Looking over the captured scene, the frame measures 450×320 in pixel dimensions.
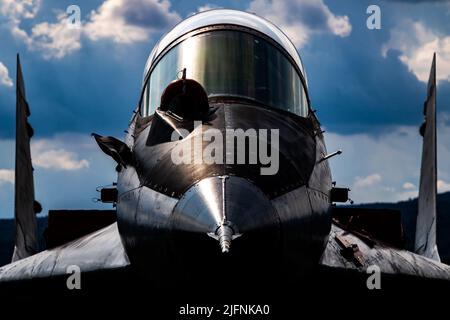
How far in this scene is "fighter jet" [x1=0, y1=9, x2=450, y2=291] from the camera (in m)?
7.69

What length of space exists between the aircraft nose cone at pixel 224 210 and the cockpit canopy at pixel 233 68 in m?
2.35

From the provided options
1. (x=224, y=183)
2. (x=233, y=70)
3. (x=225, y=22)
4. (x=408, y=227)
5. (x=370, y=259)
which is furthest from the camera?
(x=408, y=227)

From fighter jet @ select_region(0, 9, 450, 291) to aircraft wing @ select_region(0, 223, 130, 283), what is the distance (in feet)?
0.08

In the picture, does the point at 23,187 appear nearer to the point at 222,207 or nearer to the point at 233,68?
the point at 233,68

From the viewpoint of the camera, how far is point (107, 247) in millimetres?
10781

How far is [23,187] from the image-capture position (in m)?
15.3

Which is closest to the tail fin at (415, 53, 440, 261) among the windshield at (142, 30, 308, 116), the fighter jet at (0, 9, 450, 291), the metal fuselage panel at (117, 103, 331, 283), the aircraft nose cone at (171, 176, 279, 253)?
the fighter jet at (0, 9, 450, 291)

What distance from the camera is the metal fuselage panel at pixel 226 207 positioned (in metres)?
7.57

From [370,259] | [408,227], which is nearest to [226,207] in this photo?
[370,259]

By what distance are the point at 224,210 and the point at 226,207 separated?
1.7 inches

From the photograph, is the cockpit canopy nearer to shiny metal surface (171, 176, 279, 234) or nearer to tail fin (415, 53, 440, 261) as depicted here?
shiny metal surface (171, 176, 279, 234)
